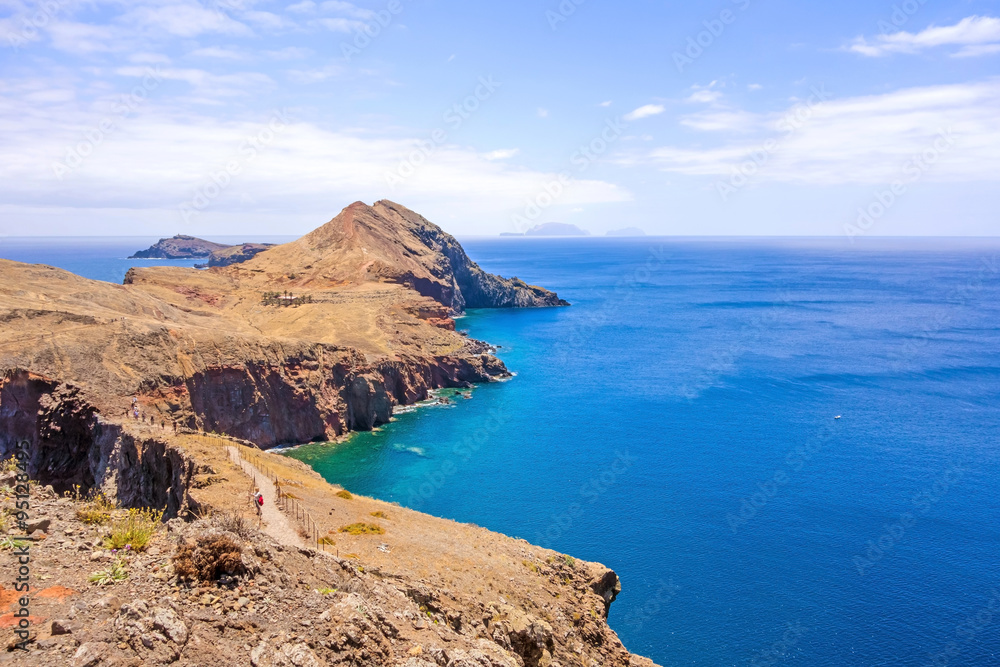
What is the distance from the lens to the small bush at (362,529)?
2886 cm

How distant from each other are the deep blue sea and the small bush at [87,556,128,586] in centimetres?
3300

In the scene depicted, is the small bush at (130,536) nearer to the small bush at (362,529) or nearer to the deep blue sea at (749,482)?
the small bush at (362,529)

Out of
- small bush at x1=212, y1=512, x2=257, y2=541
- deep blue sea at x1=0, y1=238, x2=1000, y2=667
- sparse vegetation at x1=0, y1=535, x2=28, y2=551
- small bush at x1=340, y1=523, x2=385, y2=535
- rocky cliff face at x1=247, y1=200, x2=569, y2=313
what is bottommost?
deep blue sea at x1=0, y1=238, x2=1000, y2=667

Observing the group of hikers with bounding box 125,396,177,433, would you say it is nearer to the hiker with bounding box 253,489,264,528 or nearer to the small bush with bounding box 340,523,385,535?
the hiker with bounding box 253,489,264,528

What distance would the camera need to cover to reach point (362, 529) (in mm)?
29531

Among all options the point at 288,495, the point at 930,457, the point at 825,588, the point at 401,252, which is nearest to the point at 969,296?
the point at 930,457

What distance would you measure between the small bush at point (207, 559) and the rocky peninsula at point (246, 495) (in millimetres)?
51

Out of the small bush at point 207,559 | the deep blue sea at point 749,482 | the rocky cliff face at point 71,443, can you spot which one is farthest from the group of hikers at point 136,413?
the small bush at point 207,559

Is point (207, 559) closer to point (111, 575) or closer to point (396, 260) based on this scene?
point (111, 575)

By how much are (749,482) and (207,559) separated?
57.8 metres

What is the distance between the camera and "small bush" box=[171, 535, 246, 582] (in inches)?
591

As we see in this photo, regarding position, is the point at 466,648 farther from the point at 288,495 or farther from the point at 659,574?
the point at 659,574

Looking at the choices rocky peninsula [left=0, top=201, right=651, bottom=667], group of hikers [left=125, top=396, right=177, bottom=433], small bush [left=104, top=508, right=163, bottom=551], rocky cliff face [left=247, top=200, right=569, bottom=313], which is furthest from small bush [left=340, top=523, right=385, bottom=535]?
rocky cliff face [left=247, top=200, right=569, bottom=313]

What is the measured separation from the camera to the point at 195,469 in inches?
1275
